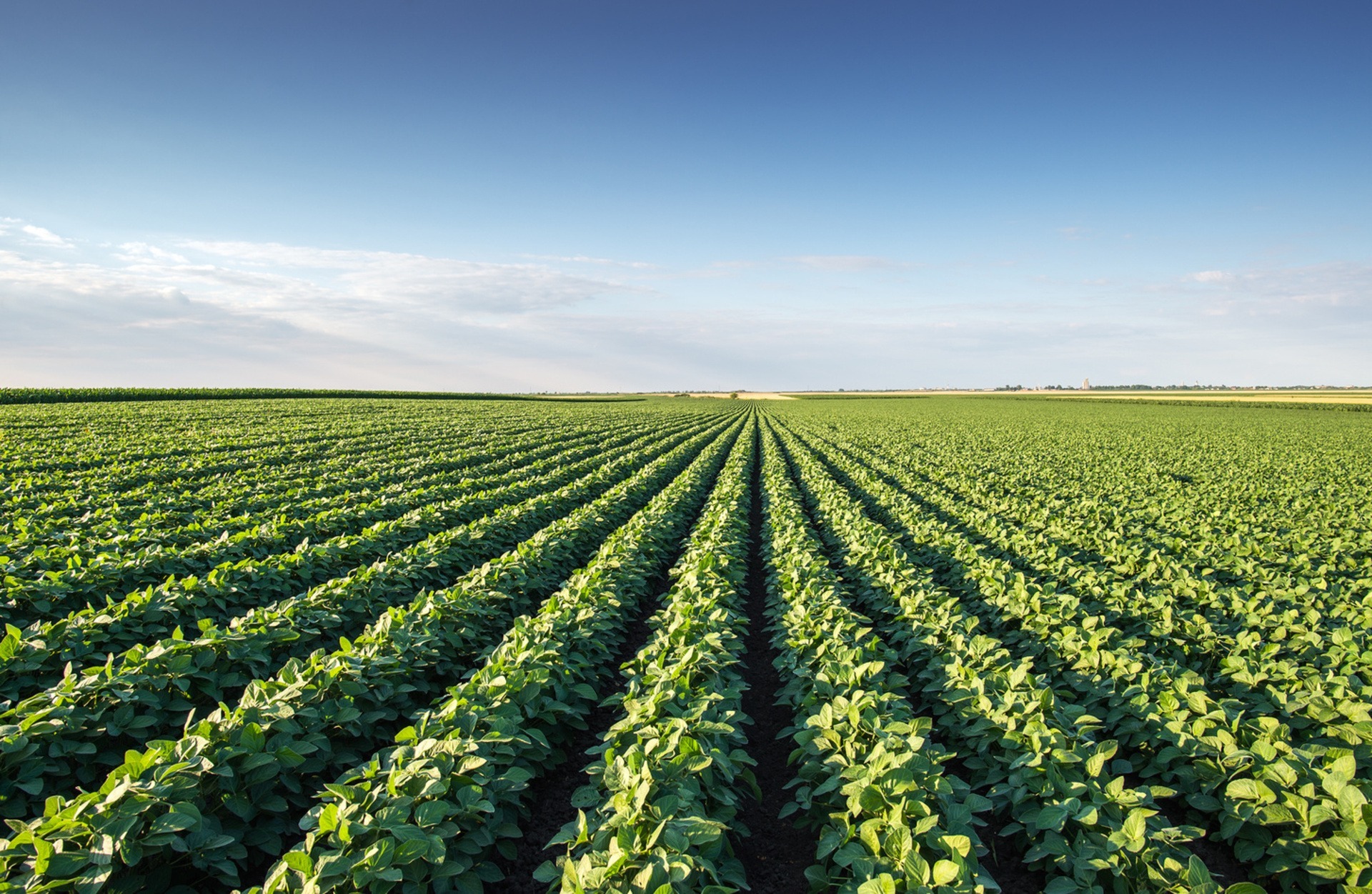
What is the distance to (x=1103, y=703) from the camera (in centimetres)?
599

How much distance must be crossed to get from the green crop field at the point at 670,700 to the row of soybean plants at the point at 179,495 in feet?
0.39

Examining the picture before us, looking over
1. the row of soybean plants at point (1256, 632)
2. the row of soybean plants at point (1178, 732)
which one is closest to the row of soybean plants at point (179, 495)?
the row of soybean plants at point (1178, 732)

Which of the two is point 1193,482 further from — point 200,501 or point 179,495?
point 179,495

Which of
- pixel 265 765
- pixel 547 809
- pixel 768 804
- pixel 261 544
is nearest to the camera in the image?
pixel 265 765

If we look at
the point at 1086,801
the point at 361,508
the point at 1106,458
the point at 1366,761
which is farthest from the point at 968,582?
the point at 1106,458

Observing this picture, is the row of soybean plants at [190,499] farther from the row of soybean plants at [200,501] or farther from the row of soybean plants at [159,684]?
the row of soybean plants at [159,684]

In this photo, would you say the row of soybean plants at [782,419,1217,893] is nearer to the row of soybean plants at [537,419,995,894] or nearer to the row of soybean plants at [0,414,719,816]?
the row of soybean plants at [537,419,995,894]

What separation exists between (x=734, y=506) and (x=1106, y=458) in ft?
73.2

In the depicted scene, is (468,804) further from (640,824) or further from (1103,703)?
(1103,703)

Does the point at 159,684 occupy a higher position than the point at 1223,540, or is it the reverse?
the point at 159,684

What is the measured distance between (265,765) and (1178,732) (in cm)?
674

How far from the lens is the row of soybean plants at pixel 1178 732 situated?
3666mm

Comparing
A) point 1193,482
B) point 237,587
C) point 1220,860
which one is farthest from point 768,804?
point 1193,482

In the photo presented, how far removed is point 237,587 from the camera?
7.12m
